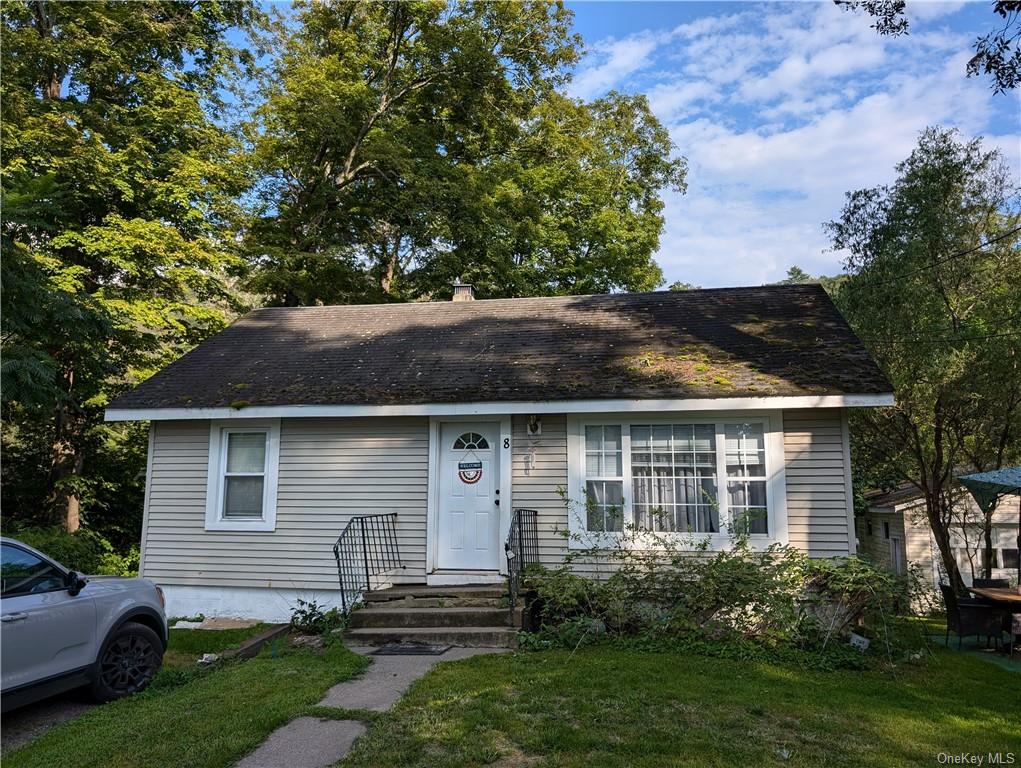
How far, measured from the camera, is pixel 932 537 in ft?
72.3

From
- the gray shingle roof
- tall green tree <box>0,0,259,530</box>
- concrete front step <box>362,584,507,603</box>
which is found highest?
tall green tree <box>0,0,259,530</box>

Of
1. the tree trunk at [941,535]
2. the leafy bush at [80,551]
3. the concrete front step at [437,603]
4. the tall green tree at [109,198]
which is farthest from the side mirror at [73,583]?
the tree trunk at [941,535]

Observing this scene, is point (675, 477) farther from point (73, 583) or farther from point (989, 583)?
point (989, 583)

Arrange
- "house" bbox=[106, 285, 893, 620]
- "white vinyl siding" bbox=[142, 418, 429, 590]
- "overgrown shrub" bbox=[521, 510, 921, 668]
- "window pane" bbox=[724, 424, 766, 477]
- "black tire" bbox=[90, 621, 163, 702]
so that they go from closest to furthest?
1. "black tire" bbox=[90, 621, 163, 702]
2. "overgrown shrub" bbox=[521, 510, 921, 668]
3. "house" bbox=[106, 285, 893, 620]
4. "window pane" bbox=[724, 424, 766, 477]
5. "white vinyl siding" bbox=[142, 418, 429, 590]

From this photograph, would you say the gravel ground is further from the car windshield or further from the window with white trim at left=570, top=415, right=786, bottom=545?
the window with white trim at left=570, top=415, right=786, bottom=545

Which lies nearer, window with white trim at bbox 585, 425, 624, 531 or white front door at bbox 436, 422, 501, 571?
window with white trim at bbox 585, 425, 624, 531

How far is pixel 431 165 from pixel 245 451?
13261 mm

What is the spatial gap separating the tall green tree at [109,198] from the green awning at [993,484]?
49.7 feet

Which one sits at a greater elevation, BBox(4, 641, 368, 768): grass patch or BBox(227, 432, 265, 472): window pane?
BBox(227, 432, 265, 472): window pane

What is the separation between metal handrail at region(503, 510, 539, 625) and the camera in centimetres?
785

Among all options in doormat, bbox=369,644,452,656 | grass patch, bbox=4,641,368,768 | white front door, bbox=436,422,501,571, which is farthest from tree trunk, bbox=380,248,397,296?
grass patch, bbox=4,641,368,768

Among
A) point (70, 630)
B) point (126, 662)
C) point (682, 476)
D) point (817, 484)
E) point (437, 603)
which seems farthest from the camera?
point (682, 476)

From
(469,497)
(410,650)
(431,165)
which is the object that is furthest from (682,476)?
(431,165)

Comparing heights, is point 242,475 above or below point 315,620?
above
